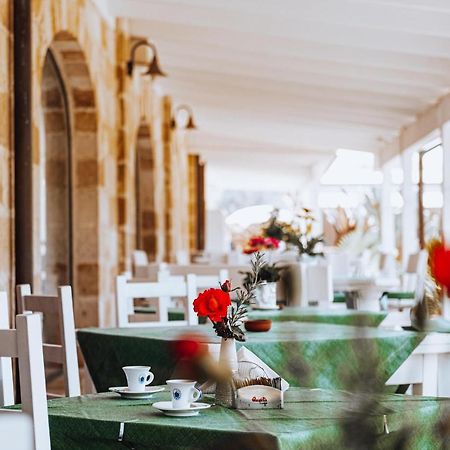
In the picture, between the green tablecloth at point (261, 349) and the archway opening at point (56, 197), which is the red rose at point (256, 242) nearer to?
the green tablecloth at point (261, 349)

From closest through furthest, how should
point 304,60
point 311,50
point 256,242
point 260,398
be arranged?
point 260,398, point 256,242, point 311,50, point 304,60

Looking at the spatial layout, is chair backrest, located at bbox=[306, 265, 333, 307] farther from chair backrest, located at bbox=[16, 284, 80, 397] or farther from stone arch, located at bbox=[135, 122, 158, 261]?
stone arch, located at bbox=[135, 122, 158, 261]

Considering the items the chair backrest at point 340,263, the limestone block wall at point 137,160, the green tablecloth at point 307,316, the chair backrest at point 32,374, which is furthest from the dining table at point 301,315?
the chair backrest at point 340,263

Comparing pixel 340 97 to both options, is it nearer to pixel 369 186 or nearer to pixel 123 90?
pixel 123 90

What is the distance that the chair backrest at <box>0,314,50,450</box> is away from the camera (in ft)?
5.94

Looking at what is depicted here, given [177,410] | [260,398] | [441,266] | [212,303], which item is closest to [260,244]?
[212,303]

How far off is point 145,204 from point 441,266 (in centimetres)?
1095

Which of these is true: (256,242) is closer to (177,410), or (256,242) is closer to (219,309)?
(219,309)

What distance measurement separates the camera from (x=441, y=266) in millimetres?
774

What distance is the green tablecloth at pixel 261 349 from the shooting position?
344 centimetres

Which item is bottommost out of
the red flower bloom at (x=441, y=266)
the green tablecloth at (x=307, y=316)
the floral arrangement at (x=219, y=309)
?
the green tablecloth at (x=307, y=316)

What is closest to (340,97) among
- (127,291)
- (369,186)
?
(127,291)

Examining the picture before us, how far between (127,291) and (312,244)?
2.00 metres

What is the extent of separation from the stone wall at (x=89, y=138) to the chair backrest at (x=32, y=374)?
131 inches
